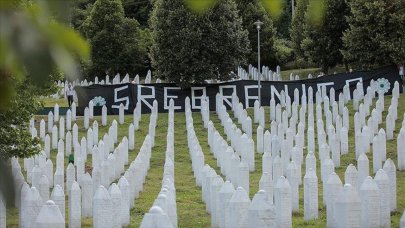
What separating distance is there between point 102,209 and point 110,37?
103 feet

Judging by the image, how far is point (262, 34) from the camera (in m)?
43.2

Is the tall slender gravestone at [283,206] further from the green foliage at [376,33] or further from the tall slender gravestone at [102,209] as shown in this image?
the green foliage at [376,33]

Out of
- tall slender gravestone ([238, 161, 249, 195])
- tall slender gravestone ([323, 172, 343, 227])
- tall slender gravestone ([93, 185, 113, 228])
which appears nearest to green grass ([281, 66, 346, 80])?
tall slender gravestone ([238, 161, 249, 195])

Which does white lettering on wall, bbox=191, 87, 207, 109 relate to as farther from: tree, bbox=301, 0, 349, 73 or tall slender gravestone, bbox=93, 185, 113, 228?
tall slender gravestone, bbox=93, 185, 113, 228

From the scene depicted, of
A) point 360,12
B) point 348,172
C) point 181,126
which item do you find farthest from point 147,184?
point 360,12

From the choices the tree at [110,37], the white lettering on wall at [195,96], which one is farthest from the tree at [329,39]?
the tree at [110,37]

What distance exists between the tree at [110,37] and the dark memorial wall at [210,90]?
36.8 feet

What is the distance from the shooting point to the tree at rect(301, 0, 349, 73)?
112 ft

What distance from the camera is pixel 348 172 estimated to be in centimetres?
1155

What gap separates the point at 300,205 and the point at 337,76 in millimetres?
16795

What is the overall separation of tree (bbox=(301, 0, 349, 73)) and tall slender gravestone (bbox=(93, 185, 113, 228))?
25.7 meters

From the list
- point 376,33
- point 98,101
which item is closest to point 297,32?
point 376,33

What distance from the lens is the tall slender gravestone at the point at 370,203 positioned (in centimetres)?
907

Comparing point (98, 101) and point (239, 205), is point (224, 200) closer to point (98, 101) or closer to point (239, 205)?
point (239, 205)
